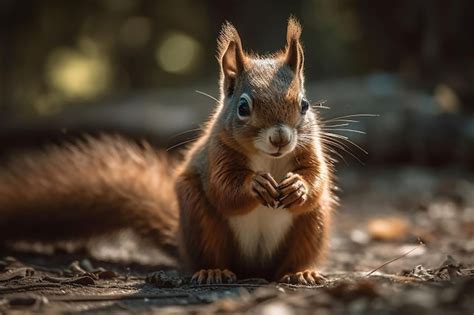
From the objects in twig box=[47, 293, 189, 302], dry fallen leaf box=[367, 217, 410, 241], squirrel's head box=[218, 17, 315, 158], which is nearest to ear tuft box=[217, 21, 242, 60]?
squirrel's head box=[218, 17, 315, 158]

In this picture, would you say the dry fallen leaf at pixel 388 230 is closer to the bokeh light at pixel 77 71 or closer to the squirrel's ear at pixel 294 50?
the squirrel's ear at pixel 294 50

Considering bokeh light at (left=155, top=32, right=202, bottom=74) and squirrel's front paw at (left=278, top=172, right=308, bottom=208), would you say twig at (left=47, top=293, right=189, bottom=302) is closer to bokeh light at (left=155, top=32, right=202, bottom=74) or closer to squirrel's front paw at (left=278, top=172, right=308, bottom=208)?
squirrel's front paw at (left=278, top=172, right=308, bottom=208)

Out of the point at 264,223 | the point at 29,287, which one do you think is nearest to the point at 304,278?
the point at 264,223

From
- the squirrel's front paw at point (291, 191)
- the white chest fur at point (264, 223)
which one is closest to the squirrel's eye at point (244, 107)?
the white chest fur at point (264, 223)

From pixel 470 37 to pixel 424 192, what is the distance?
1.59m

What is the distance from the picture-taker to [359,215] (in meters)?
5.34

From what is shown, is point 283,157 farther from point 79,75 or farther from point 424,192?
point 79,75

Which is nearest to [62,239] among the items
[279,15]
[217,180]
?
[217,180]

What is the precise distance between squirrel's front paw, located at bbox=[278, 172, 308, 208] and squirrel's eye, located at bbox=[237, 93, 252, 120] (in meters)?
0.29

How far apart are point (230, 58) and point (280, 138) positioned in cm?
67

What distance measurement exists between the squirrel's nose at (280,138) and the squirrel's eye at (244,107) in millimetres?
194

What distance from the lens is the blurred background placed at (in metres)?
6.65

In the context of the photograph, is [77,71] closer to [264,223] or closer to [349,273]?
[349,273]

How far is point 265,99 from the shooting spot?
108 inches
